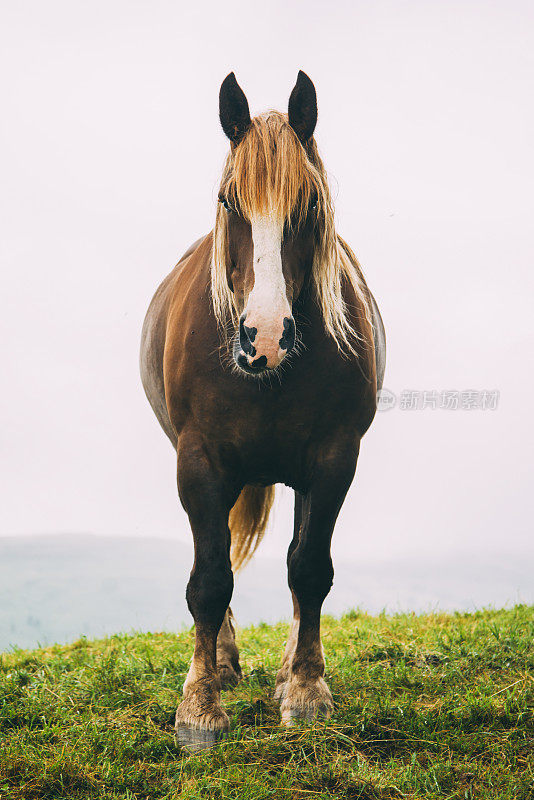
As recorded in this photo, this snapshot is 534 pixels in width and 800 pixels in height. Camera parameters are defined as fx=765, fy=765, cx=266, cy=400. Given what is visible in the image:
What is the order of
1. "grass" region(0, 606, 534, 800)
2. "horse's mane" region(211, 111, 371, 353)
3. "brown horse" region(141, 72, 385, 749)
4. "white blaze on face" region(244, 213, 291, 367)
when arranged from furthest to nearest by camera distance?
"brown horse" region(141, 72, 385, 749) < "horse's mane" region(211, 111, 371, 353) < "grass" region(0, 606, 534, 800) < "white blaze on face" region(244, 213, 291, 367)

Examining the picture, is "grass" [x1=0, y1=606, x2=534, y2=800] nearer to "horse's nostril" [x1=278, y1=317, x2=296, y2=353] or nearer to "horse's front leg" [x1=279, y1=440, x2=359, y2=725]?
"horse's front leg" [x1=279, y1=440, x2=359, y2=725]

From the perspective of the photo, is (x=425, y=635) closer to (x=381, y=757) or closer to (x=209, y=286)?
(x=381, y=757)

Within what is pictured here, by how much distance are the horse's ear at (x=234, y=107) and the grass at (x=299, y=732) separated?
9.21 feet

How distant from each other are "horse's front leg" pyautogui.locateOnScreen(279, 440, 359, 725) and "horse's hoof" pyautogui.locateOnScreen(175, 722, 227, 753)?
364 millimetres

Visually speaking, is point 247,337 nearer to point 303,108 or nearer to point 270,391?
point 270,391

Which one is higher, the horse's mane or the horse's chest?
the horse's mane

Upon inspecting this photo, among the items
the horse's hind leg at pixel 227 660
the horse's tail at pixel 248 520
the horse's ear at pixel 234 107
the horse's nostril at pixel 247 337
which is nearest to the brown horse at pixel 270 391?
the horse's ear at pixel 234 107

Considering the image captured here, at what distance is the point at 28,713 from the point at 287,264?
8.75 feet

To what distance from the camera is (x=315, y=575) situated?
3.86 metres

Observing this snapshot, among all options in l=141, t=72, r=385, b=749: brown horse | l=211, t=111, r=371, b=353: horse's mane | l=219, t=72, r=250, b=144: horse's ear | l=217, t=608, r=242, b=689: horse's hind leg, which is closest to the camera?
l=211, t=111, r=371, b=353: horse's mane

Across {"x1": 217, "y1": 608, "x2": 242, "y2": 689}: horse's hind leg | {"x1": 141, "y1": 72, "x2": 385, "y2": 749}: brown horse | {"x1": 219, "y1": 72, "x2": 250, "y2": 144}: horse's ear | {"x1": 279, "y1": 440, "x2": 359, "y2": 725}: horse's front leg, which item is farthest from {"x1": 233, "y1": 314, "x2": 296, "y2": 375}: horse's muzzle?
{"x1": 217, "y1": 608, "x2": 242, "y2": 689}: horse's hind leg

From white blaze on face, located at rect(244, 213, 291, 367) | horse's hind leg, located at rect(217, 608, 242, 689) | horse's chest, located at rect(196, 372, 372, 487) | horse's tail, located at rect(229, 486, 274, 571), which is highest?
white blaze on face, located at rect(244, 213, 291, 367)

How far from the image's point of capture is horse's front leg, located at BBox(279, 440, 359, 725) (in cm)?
372

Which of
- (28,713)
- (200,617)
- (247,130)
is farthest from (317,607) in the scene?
(247,130)
